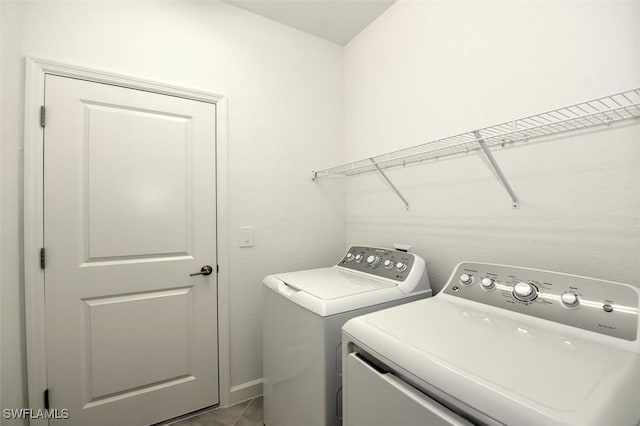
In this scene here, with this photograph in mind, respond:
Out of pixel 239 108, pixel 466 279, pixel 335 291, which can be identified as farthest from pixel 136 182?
pixel 466 279

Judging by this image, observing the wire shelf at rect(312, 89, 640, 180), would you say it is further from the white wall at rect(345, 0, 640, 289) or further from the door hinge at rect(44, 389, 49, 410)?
the door hinge at rect(44, 389, 49, 410)

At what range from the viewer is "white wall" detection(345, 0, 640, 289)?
40.8 inches

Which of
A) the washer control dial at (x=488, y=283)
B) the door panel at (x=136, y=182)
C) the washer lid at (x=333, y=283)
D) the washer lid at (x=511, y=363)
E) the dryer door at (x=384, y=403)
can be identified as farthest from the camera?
the door panel at (x=136, y=182)

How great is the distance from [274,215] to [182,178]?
66 centimetres

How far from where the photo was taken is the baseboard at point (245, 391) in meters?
1.91

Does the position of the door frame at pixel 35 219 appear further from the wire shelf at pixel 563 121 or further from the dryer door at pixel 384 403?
the wire shelf at pixel 563 121

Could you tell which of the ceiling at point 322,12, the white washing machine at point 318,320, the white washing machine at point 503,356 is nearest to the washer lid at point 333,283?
the white washing machine at point 318,320

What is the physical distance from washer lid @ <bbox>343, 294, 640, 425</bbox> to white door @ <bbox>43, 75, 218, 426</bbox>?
1.29 metres

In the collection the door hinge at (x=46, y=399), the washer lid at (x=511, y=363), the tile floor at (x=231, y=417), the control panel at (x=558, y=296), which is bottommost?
the tile floor at (x=231, y=417)

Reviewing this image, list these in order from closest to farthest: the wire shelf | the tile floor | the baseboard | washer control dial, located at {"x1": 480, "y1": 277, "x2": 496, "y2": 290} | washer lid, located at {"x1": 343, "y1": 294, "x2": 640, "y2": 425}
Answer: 1. washer lid, located at {"x1": 343, "y1": 294, "x2": 640, "y2": 425}
2. the wire shelf
3. washer control dial, located at {"x1": 480, "y1": 277, "x2": 496, "y2": 290}
4. the tile floor
5. the baseboard

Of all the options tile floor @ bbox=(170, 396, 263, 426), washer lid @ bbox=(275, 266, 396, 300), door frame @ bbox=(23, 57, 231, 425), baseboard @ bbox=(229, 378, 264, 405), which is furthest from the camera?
baseboard @ bbox=(229, 378, 264, 405)

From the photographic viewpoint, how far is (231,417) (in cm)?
179

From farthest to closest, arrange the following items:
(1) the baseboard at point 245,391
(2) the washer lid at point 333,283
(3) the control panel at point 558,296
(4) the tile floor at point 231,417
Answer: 1. (1) the baseboard at point 245,391
2. (4) the tile floor at point 231,417
3. (2) the washer lid at point 333,283
4. (3) the control panel at point 558,296

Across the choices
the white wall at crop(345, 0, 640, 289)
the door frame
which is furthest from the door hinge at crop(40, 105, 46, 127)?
the white wall at crop(345, 0, 640, 289)
